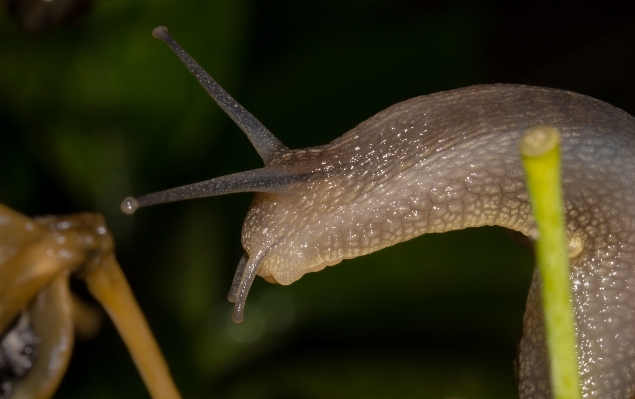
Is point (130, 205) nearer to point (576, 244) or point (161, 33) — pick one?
point (161, 33)

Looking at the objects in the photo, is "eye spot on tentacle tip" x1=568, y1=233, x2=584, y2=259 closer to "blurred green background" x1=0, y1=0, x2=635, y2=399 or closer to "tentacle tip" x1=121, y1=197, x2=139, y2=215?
"blurred green background" x1=0, y1=0, x2=635, y2=399

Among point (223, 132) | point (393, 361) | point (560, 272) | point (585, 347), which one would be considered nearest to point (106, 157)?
point (223, 132)

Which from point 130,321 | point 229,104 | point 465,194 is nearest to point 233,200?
point 229,104

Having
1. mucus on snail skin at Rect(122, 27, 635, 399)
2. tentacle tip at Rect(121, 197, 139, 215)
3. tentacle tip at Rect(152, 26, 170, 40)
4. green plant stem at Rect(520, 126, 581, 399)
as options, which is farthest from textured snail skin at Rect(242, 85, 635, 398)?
green plant stem at Rect(520, 126, 581, 399)

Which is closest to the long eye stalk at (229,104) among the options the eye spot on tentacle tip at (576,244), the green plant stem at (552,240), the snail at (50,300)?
the snail at (50,300)

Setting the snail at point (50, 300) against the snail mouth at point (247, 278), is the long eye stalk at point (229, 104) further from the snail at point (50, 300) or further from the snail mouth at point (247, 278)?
the snail at point (50, 300)
